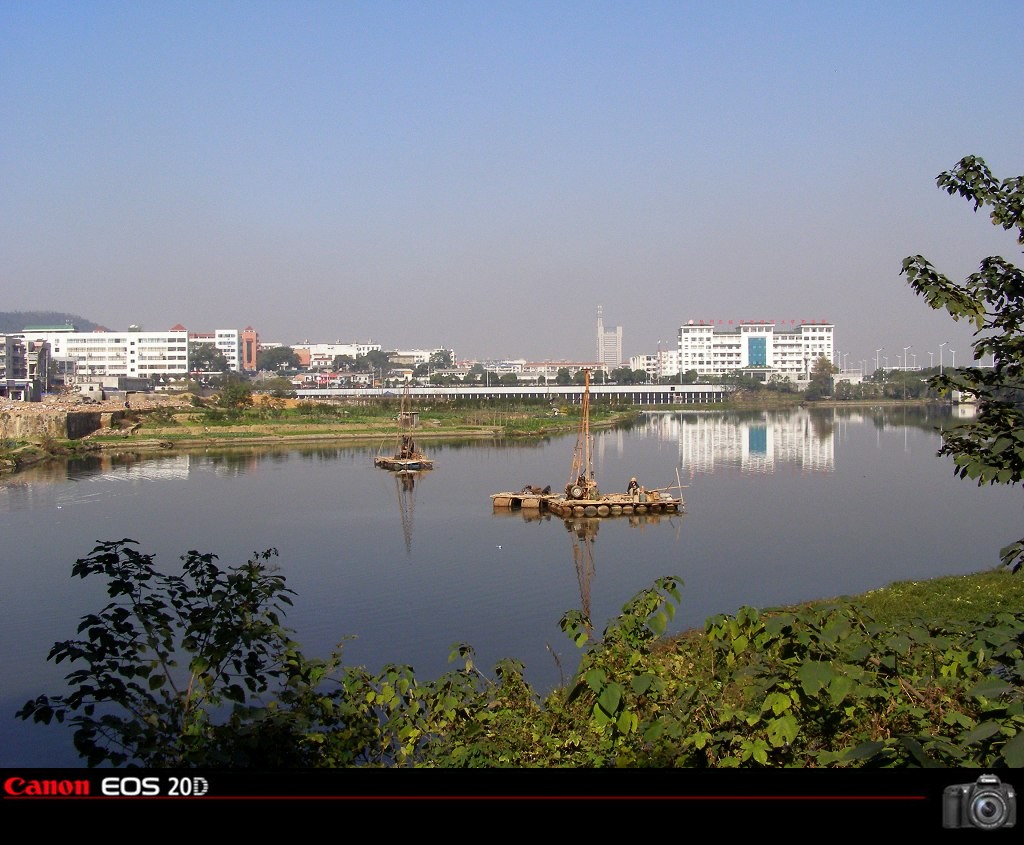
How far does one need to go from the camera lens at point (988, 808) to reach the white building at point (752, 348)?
166 feet

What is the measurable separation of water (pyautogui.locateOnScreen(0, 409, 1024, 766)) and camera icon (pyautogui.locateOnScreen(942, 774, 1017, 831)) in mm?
2007

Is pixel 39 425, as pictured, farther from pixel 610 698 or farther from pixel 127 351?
pixel 127 351

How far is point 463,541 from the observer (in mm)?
9961

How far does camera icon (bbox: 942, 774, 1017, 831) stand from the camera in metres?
0.80

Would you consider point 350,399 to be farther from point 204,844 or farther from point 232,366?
point 204,844

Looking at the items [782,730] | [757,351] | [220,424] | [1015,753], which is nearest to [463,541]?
[782,730]

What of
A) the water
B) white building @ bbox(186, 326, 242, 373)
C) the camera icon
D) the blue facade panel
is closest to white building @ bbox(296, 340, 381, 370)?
white building @ bbox(186, 326, 242, 373)

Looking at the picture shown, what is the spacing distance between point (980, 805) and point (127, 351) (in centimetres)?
4853

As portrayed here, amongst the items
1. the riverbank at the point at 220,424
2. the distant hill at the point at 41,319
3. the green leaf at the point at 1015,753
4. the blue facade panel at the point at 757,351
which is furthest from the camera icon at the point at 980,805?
the distant hill at the point at 41,319

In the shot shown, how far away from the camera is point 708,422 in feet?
104

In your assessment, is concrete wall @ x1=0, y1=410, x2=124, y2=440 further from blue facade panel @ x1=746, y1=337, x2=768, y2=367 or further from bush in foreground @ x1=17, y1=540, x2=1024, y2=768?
blue facade panel @ x1=746, y1=337, x2=768, y2=367

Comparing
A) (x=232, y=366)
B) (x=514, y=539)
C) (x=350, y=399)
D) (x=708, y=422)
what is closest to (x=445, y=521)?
(x=514, y=539)

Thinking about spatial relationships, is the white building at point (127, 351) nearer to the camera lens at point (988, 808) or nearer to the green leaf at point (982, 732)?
the green leaf at point (982, 732)

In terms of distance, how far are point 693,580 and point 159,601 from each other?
6.42 meters
